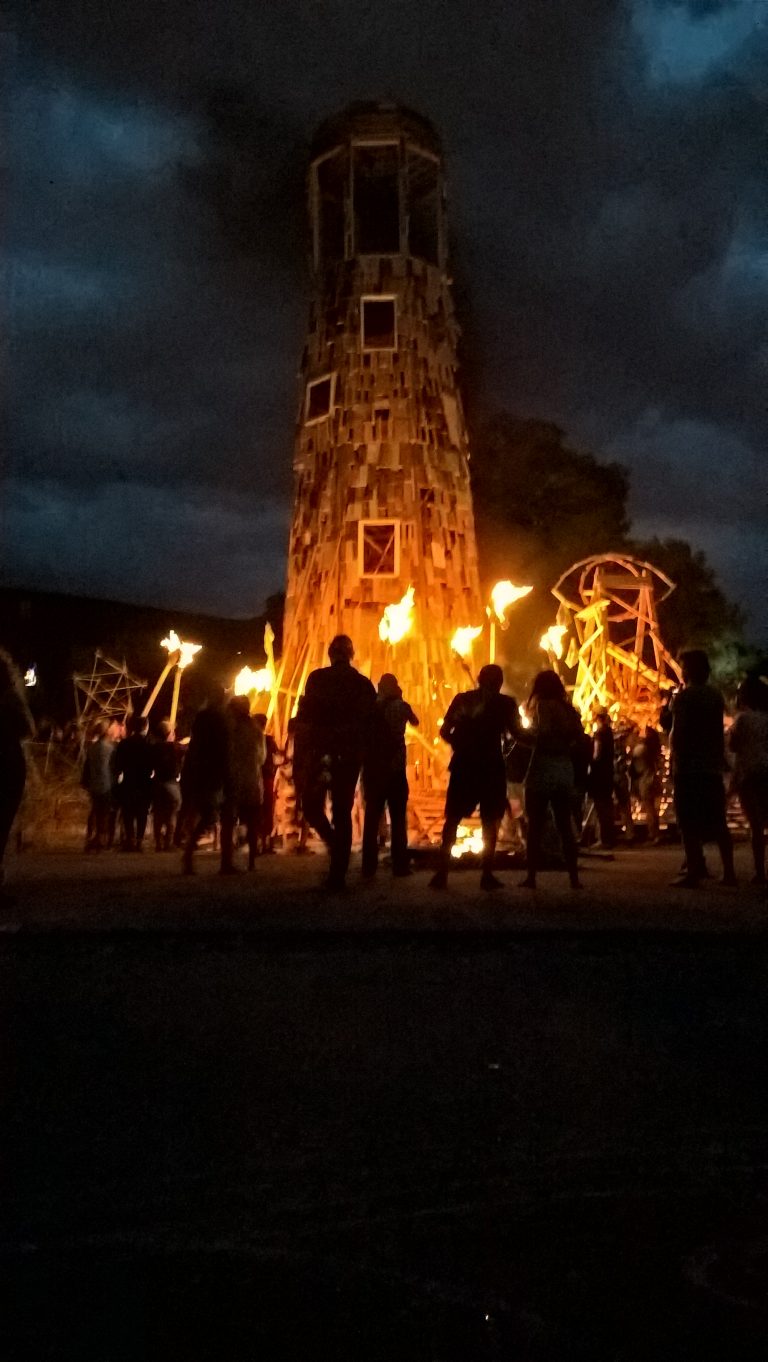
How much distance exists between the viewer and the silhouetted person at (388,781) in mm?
10984

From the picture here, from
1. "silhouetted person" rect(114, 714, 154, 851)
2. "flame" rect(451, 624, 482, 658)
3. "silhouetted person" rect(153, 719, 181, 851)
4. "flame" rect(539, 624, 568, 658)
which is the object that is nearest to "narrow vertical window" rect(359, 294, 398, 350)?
"flame" rect(451, 624, 482, 658)

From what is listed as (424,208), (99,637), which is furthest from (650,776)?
(99,637)

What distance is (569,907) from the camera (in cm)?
855

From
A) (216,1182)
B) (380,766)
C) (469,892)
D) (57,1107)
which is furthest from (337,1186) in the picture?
(380,766)

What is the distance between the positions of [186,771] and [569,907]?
4.30 m

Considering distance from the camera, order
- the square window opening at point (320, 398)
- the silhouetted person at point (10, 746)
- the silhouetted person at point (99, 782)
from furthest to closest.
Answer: the square window opening at point (320, 398)
the silhouetted person at point (99, 782)
the silhouetted person at point (10, 746)

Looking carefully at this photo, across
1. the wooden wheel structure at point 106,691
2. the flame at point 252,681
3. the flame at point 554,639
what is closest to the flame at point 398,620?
the flame at point 252,681

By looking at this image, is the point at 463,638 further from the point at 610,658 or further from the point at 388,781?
the point at 388,781

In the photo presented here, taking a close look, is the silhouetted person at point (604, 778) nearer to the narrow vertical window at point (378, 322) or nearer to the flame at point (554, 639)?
the flame at point (554, 639)

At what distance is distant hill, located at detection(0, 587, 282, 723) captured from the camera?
4197 centimetres

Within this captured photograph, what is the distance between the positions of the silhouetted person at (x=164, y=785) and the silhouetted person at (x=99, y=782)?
0.60 metres

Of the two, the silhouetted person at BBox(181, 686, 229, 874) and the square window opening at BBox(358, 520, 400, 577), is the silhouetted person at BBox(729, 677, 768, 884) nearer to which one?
the silhouetted person at BBox(181, 686, 229, 874)

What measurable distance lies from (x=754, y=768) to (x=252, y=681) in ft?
42.6

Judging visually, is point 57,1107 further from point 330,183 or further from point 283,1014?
point 330,183
